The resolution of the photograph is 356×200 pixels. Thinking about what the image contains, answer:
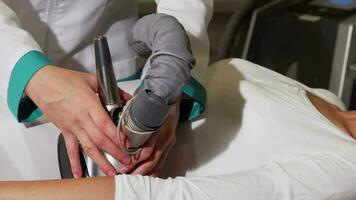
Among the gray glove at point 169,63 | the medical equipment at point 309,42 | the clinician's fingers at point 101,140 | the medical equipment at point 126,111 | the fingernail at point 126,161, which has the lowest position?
the medical equipment at point 309,42

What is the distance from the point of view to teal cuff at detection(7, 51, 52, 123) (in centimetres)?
82

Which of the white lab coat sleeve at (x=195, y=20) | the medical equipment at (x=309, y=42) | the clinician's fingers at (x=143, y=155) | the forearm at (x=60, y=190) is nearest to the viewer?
the forearm at (x=60, y=190)

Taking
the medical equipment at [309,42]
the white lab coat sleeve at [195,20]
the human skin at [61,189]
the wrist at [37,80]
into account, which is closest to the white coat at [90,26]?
the white lab coat sleeve at [195,20]

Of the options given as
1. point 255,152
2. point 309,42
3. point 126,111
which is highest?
point 126,111

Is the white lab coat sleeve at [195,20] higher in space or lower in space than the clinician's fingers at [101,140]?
higher

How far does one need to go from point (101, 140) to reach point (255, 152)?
11.0 inches

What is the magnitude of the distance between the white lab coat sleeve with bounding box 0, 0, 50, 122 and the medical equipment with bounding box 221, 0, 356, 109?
4.02 feet

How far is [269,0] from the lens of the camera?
2160 mm

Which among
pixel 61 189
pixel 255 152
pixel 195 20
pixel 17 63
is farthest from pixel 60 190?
pixel 195 20

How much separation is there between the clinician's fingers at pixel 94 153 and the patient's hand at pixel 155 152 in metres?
0.02

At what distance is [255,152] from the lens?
0.92m

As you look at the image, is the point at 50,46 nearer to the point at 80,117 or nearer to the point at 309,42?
the point at 80,117

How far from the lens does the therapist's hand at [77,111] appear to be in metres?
0.79

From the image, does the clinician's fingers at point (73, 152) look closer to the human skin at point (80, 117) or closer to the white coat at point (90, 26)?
the human skin at point (80, 117)
